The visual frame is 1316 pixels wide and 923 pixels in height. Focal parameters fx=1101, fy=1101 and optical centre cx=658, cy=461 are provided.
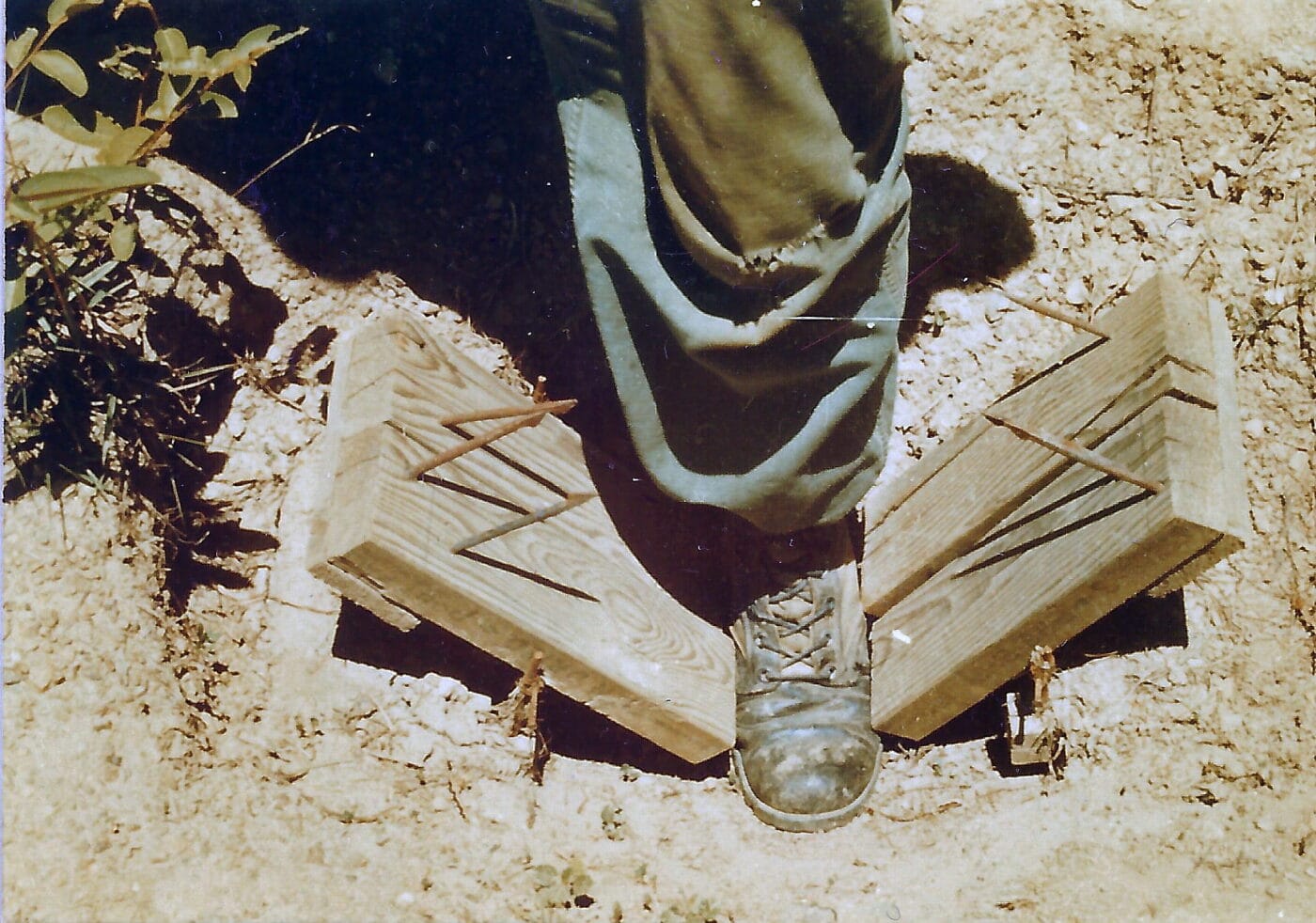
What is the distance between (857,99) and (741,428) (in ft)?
2.07

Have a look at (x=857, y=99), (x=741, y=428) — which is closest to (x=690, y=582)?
(x=741, y=428)

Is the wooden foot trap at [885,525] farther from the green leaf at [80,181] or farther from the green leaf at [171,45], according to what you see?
the green leaf at [171,45]

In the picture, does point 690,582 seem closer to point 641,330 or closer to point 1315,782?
point 641,330

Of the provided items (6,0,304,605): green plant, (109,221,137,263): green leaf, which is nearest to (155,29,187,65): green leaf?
(6,0,304,605): green plant

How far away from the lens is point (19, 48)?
1877 mm

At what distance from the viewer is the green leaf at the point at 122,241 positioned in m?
2.02

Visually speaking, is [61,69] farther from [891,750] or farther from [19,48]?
[891,750]

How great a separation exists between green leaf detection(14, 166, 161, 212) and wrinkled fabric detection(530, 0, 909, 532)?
0.67 meters

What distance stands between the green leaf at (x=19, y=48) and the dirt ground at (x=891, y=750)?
415mm

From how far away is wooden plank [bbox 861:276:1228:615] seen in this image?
198 cm

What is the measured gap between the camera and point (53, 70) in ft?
6.03

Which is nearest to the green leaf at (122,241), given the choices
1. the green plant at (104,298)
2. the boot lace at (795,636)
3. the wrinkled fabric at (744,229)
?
the green plant at (104,298)

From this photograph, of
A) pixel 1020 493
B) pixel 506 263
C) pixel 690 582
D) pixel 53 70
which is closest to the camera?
pixel 53 70

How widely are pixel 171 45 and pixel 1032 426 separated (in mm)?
1787
